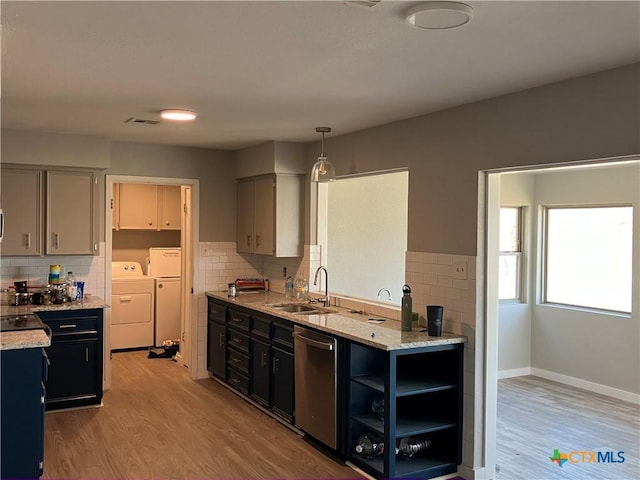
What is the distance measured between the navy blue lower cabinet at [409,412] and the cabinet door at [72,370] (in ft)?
7.98

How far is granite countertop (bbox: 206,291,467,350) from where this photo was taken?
3.71m

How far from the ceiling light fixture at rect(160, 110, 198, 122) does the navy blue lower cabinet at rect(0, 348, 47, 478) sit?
1783 millimetres

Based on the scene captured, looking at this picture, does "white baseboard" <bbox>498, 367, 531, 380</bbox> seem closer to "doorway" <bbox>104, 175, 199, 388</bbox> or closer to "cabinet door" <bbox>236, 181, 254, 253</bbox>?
"cabinet door" <bbox>236, 181, 254, 253</bbox>

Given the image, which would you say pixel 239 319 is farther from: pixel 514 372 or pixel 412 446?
pixel 514 372

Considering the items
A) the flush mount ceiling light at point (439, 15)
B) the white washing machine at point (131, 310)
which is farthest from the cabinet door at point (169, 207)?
the flush mount ceiling light at point (439, 15)

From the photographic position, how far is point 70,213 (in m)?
5.45

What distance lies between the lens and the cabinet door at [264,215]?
5838mm

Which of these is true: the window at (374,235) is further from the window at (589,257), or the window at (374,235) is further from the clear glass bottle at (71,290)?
the clear glass bottle at (71,290)

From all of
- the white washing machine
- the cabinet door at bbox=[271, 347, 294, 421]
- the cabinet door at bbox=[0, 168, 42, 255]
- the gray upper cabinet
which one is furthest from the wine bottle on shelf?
the white washing machine

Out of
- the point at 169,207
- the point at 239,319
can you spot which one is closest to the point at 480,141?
the point at 239,319

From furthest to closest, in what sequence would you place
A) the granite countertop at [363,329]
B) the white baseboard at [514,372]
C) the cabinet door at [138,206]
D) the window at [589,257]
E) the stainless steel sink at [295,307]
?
the cabinet door at [138,206] < the white baseboard at [514,372] < the window at [589,257] < the stainless steel sink at [295,307] < the granite countertop at [363,329]

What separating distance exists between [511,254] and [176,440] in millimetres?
4087

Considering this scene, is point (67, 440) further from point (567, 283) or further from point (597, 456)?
point (567, 283)

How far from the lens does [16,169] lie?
5234 millimetres
